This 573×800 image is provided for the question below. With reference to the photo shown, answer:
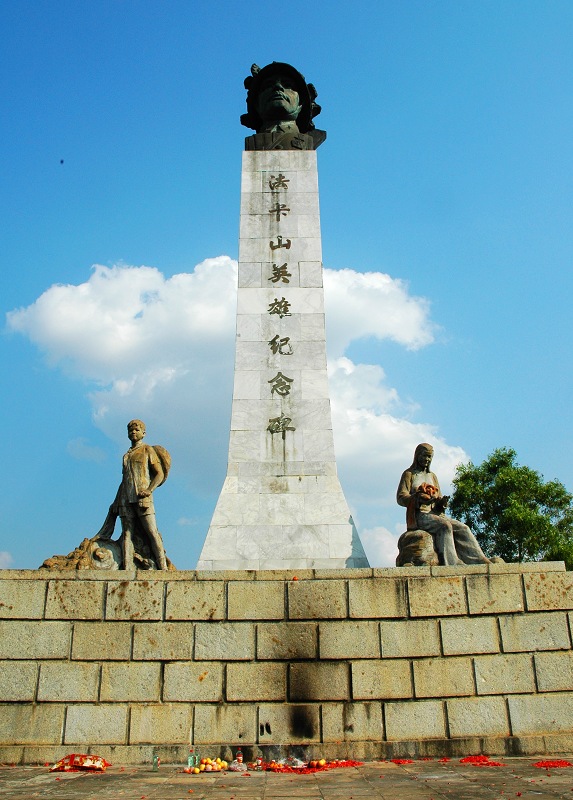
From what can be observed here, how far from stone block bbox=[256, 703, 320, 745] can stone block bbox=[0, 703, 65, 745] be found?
2.09 meters

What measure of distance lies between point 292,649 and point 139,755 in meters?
1.82

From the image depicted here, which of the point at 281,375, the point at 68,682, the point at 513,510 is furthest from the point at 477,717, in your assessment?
the point at 513,510

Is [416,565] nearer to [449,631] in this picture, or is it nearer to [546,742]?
[449,631]

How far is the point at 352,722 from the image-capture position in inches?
257

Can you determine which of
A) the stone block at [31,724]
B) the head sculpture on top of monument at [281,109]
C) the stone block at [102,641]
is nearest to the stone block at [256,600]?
the stone block at [102,641]

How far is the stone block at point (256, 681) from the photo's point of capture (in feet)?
21.7

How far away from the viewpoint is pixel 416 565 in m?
7.50

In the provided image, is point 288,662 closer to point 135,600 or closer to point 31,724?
point 135,600

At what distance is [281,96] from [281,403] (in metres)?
6.28

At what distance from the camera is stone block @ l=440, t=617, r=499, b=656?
684 cm

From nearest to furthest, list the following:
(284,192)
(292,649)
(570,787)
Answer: (570,787)
(292,649)
(284,192)

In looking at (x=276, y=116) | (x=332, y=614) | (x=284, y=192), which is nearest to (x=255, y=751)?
(x=332, y=614)

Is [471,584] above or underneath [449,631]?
above

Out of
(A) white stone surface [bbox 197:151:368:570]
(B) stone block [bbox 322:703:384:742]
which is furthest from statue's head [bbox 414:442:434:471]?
(B) stone block [bbox 322:703:384:742]
